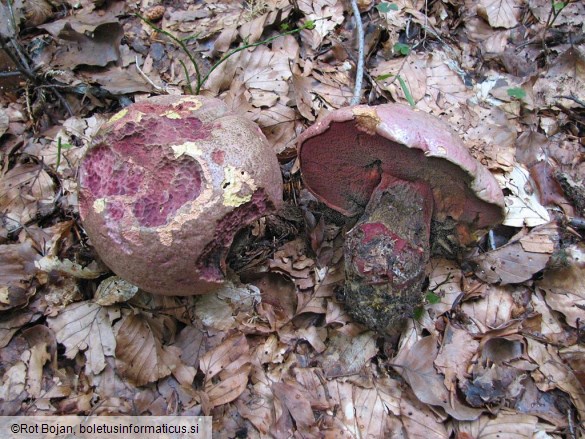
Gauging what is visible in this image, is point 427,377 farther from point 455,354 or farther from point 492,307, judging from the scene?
point 492,307

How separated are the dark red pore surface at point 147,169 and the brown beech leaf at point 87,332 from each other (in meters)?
0.72

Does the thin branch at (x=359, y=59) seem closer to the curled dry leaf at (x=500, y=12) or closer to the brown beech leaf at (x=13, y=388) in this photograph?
the curled dry leaf at (x=500, y=12)

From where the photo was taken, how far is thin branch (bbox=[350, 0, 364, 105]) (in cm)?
310

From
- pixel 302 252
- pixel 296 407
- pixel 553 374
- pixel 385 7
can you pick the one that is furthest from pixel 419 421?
pixel 385 7

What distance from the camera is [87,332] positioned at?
7.97 feet

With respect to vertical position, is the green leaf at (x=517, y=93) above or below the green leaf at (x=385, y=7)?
below

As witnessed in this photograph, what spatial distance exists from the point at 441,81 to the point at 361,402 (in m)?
2.34

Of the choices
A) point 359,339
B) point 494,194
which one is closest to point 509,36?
point 494,194

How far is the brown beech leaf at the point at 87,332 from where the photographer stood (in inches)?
93.4

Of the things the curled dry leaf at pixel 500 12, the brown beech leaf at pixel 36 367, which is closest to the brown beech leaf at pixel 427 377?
the brown beech leaf at pixel 36 367

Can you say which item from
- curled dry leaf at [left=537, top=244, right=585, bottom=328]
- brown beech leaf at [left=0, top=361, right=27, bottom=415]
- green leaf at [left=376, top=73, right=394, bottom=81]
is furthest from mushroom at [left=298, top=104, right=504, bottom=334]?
brown beech leaf at [left=0, top=361, right=27, bottom=415]

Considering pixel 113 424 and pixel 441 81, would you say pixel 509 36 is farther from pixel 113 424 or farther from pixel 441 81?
pixel 113 424

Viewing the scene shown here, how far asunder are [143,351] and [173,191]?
93cm

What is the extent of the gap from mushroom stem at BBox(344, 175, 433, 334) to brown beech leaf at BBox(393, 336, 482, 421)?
0.18m
